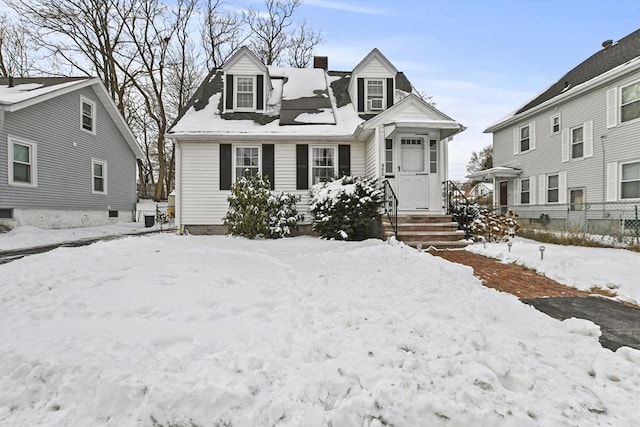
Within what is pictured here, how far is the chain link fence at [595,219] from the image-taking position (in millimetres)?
8445

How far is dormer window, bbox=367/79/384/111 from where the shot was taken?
37.9 feet

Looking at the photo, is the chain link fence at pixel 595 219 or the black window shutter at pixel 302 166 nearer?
the chain link fence at pixel 595 219

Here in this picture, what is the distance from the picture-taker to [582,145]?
13328mm

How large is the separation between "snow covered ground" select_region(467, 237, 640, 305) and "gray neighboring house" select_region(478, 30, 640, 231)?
4.52 m

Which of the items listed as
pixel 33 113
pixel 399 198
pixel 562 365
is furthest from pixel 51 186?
pixel 562 365

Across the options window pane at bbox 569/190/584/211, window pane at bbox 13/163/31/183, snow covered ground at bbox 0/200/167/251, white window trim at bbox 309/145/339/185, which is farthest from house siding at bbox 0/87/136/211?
window pane at bbox 569/190/584/211

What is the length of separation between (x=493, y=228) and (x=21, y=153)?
51.2 feet

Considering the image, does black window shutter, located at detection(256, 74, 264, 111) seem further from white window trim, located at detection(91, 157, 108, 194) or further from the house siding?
white window trim, located at detection(91, 157, 108, 194)

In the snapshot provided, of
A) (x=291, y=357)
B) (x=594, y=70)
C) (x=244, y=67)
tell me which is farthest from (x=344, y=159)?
(x=594, y=70)

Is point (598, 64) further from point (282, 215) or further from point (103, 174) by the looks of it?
point (103, 174)

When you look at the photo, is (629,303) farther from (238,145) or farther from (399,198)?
(238,145)

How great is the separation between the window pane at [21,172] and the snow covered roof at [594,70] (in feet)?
68.8

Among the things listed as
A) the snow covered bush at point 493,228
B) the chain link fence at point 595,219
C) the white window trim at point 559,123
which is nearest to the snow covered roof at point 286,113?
the snow covered bush at point 493,228

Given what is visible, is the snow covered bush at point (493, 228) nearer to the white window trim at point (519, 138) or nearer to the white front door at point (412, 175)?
the white front door at point (412, 175)
